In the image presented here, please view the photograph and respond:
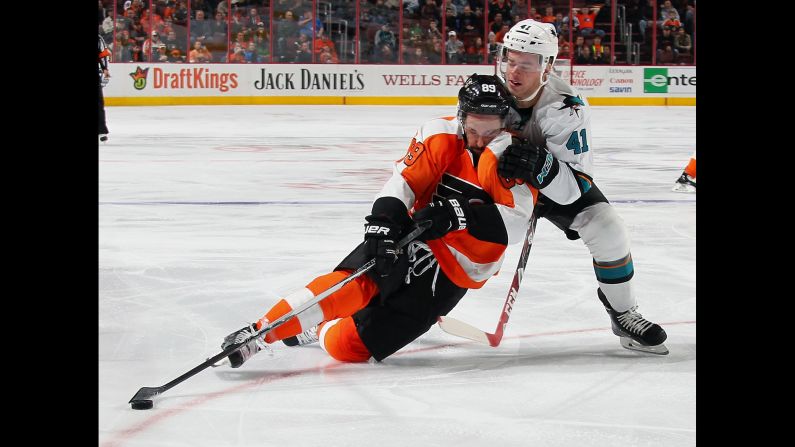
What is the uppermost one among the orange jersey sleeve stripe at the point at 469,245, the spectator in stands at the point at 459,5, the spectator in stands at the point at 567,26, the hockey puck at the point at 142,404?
the spectator in stands at the point at 459,5

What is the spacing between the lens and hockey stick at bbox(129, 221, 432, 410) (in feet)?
8.20

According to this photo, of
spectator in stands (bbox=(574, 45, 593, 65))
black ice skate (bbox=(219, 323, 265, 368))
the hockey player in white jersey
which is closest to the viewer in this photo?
black ice skate (bbox=(219, 323, 265, 368))

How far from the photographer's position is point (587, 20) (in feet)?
52.8

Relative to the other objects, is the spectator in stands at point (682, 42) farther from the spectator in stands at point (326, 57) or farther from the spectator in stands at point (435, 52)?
the spectator in stands at point (326, 57)

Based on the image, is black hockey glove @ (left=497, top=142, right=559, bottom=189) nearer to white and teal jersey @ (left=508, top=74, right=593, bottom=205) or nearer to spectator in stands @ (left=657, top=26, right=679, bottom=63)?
white and teal jersey @ (left=508, top=74, right=593, bottom=205)

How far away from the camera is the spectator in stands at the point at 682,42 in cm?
1591

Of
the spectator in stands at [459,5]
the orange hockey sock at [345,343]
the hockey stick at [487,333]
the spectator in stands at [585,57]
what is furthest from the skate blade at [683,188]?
the spectator in stands at [459,5]

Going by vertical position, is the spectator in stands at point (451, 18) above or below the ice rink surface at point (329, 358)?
above

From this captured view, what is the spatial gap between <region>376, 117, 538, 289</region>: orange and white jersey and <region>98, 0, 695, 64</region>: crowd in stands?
1288 cm

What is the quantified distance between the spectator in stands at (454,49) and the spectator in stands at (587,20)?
6.05 feet

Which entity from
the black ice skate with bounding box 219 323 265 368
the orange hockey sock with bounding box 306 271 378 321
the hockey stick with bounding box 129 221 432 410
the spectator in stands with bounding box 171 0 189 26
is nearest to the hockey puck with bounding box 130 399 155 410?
the hockey stick with bounding box 129 221 432 410

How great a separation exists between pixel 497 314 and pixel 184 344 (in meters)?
1.07

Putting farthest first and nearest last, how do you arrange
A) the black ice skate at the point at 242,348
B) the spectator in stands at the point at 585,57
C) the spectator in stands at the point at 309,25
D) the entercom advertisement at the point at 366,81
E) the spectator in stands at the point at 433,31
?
the spectator in stands at the point at 433,31 → the spectator in stands at the point at 309,25 → the spectator in stands at the point at 585,57 → the entercom advertisement at the point at 366,81 → the black ice skate at the point at 242,348

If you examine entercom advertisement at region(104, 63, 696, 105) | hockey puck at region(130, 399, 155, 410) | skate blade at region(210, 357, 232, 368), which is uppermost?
entercom advertisement at region(104, 63, 696, 105)
